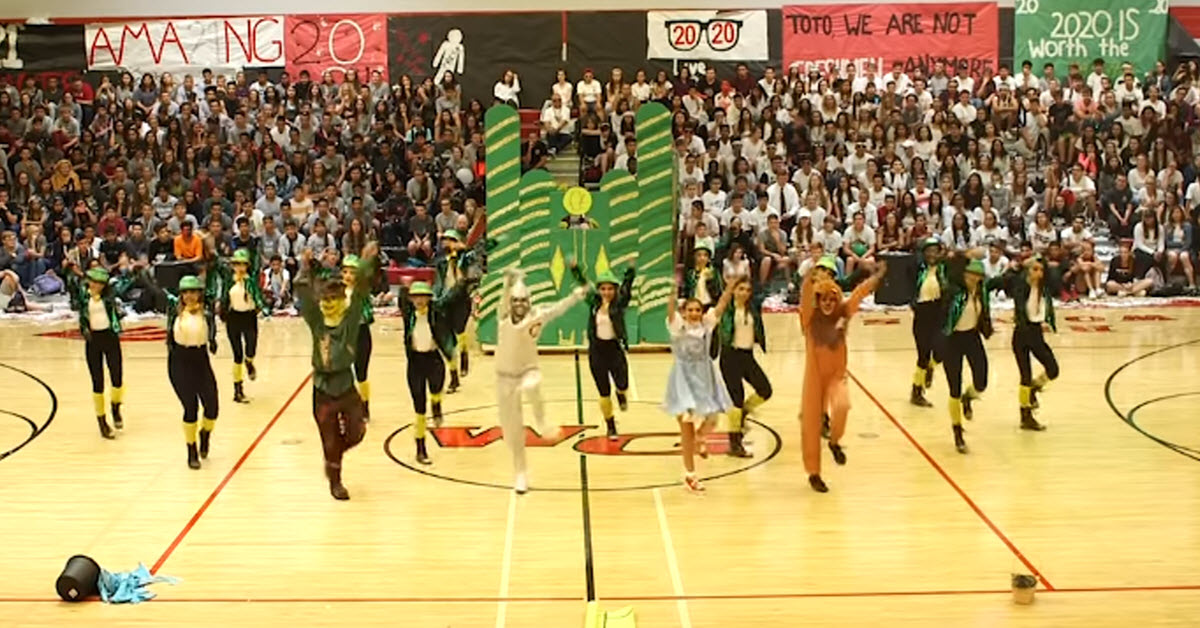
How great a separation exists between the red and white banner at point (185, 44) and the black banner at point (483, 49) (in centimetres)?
240

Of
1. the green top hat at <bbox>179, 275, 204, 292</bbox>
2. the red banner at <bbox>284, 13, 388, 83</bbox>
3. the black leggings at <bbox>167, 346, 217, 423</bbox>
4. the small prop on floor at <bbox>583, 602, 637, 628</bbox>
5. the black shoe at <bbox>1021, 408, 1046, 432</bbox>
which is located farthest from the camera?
the red banner at <bbox>284, 13, 388, 83</bbox>

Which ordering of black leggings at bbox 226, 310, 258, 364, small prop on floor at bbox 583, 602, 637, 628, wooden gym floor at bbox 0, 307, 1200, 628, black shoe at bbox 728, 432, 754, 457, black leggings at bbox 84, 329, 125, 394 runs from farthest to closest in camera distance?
black leggings at bbox 226, 310, 258, 364, black leggings at bbox 84, 329, 125, 394, black shoe at bbox 728, 432, 754, 457, wooden gym floor at bbox 0, 307, 1200, 628, small prop on floor at bbox 583, 602, 637, 628

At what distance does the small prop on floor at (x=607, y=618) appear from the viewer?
8.93 m

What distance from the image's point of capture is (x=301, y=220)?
23844 millimetres

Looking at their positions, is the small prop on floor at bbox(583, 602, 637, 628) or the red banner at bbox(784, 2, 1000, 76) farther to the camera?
the red banner at bbox(784, 2, 1000, 76)

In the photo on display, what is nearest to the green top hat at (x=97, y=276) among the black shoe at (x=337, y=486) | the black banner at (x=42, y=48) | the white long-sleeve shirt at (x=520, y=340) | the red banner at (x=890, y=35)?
the black shoe at (x=337, y=486)

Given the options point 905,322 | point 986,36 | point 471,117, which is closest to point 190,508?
point 905,322

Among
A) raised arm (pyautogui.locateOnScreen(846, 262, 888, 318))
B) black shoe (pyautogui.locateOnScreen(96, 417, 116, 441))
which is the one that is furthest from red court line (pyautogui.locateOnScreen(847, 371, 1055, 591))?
black shoe (pyautogui.locateOnScreen(96, 417, 116, 441))

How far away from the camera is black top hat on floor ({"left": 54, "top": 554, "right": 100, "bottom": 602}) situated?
9789 mm

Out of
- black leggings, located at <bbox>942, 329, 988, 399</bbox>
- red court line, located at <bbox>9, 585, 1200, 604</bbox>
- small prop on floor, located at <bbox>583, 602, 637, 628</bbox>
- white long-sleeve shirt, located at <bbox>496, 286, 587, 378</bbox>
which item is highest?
white long-sleeve shirt, located at <bbox>496, 286, 587, 378</bbox>

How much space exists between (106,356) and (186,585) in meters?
4.66

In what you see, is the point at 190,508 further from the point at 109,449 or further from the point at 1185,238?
the point at 1185,238

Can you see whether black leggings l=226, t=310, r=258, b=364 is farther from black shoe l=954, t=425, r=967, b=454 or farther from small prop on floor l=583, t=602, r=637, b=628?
small prop on floor l=583, t=602, r=637, b=628

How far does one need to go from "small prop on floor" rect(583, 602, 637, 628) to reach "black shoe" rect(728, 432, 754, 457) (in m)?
4.27
